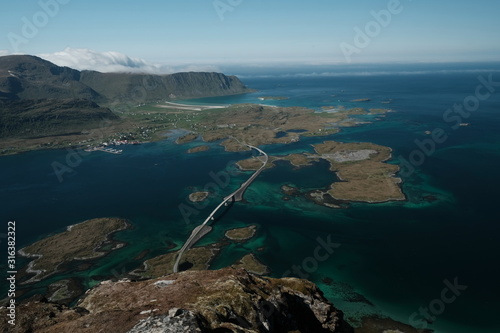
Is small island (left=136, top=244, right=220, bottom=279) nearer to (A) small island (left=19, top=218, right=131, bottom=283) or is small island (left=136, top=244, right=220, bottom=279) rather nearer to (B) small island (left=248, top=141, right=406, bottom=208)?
(A) small island (left=19, top=218, right=131, bottom=283)

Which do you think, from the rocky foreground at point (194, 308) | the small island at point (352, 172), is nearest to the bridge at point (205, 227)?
the small island at point (352, 172)

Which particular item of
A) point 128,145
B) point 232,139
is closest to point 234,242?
point 232,139

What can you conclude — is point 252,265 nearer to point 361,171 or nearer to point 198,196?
point 198,196

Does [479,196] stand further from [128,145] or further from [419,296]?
[128,145]

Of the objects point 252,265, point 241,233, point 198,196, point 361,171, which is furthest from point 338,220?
point 198,196

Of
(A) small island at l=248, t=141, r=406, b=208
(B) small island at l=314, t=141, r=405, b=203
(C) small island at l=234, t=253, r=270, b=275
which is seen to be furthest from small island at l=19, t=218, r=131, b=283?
(B) small island at l=314, t=141, r=405, b=203

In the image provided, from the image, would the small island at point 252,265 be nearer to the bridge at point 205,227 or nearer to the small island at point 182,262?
the small island at point 182,262
